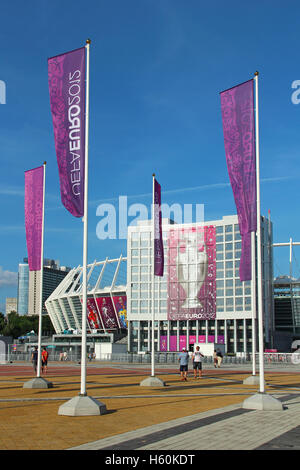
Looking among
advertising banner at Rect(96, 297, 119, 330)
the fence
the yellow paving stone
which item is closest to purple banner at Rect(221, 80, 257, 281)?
the yellow paving stone

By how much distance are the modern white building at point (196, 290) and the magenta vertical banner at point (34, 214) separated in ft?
242

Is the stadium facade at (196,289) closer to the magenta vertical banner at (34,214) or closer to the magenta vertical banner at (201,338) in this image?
the magenta vertical banner at (201,338)

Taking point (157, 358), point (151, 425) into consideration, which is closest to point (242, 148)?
point (151, 425)

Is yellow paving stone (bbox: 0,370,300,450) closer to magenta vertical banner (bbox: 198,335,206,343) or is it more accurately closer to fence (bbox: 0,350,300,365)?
fence (bbox: 0,350,300,365)

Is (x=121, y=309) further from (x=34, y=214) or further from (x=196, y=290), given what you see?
(x=34, y=214)

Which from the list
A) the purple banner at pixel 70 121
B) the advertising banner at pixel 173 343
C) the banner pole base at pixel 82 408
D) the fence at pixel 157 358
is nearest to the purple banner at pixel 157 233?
the purple banner at pixel 70 121

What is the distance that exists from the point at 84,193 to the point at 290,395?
37.2 ft

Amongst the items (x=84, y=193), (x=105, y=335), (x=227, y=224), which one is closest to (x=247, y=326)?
(x=227, y=224)

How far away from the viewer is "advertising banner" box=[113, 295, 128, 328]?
11531cm

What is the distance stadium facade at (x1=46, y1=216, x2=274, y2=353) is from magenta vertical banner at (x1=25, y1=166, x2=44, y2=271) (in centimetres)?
6975

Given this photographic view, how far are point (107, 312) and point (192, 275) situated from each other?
2699 centimetres

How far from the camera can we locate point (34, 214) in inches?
968

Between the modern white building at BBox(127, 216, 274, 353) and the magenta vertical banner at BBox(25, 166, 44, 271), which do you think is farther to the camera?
the modern white building at BBox(127, 216, 274, 353)

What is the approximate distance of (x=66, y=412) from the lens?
46.0 feet
